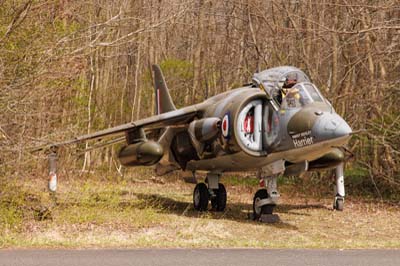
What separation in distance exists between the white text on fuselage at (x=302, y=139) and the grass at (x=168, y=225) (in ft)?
5.10

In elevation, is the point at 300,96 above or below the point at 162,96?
below

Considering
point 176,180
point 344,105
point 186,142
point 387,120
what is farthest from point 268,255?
point 176,180

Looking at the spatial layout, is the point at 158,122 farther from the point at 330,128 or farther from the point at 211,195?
the point at 330,128

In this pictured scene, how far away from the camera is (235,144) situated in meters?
12.4

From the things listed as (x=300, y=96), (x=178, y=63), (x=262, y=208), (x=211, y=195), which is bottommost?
(x=262, y=208)

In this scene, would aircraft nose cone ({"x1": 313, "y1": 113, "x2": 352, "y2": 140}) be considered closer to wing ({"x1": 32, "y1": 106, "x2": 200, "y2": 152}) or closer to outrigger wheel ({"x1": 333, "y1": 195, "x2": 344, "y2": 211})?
wing ({"x1": 32, "y1": 106, "x2": 200, "y2": 152})

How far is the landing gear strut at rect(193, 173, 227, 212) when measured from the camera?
14445mm

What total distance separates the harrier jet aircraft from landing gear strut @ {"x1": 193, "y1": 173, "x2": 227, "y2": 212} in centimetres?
2

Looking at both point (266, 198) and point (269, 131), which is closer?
point (269, 131)

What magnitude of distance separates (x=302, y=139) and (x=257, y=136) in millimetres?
1252

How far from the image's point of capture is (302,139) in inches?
449

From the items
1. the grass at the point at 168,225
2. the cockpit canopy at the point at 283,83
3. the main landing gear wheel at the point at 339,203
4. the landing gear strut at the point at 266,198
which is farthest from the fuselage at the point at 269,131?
the main landing gear wheel at the point at 339,203

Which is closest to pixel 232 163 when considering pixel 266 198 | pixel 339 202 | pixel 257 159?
pixel 257 159

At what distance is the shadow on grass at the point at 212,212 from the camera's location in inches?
Result: 525
